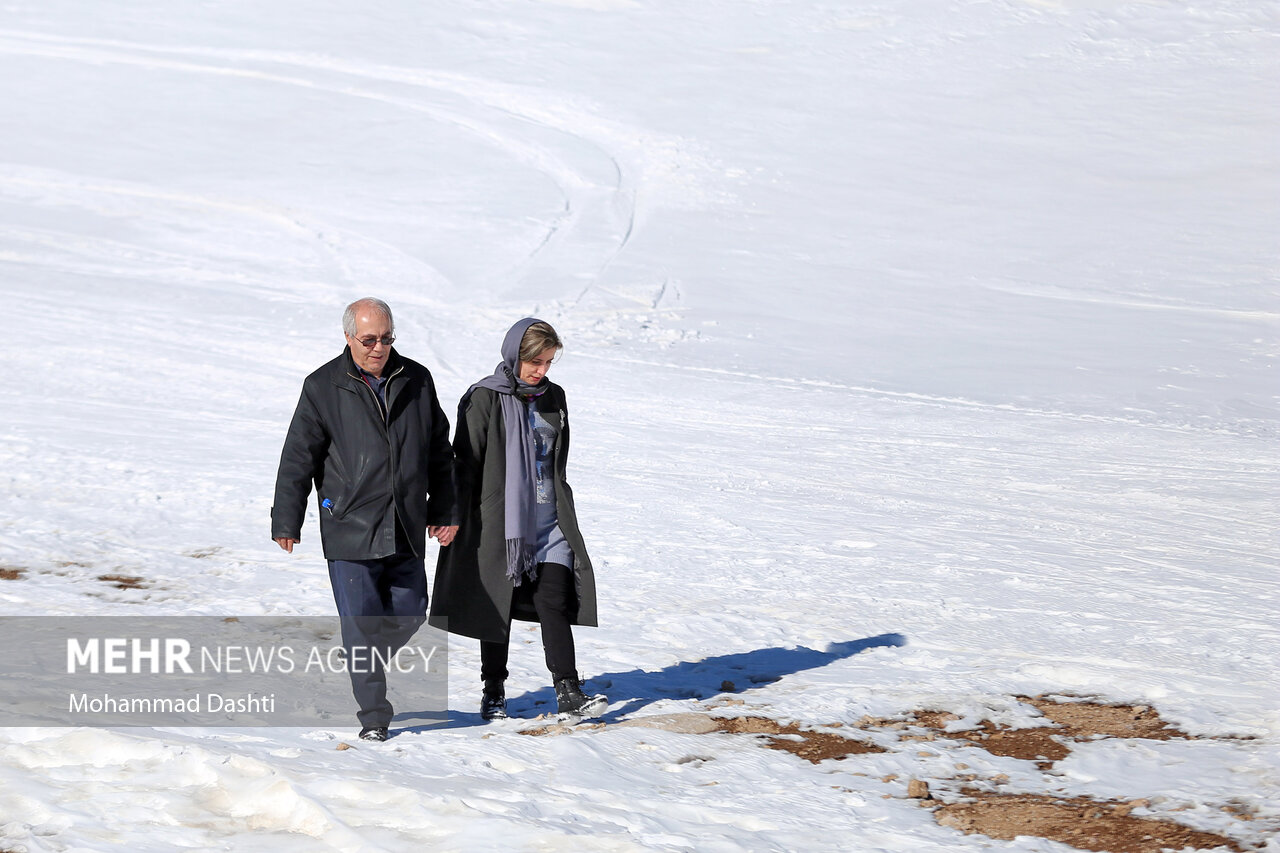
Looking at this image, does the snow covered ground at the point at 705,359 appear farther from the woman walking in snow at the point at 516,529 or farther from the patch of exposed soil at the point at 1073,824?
the woman walking in snow at the point at 516,529

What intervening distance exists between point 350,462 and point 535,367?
779 mm

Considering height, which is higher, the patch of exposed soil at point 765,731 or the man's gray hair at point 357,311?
the man's gray hair at point 357,311

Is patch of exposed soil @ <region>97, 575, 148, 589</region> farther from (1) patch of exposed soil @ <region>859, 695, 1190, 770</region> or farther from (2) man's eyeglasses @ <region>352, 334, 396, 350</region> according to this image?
(1) patch of exposed soil @ <region>859, 695, 1190, 770</region>

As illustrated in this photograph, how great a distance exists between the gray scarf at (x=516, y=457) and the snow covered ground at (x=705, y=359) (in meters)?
0.69

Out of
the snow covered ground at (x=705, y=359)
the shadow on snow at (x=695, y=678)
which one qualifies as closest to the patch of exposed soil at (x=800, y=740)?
the snow covered ground at (x=705, y=359)

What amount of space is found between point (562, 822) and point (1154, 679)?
3.16 m

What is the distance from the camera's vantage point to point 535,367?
5059 millimetres

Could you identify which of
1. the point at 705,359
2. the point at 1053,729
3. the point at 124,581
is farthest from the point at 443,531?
the point at 705,359

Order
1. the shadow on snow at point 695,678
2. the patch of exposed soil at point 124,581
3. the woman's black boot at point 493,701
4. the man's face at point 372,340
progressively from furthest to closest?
the patch of exposed soil at point 124,581 < the shadow on snow at point 695,678 < the woman's black boot at point 493,701 < the man's face at point 372,340

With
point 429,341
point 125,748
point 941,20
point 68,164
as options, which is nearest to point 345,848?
point 125,748

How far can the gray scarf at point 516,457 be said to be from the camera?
5.09m

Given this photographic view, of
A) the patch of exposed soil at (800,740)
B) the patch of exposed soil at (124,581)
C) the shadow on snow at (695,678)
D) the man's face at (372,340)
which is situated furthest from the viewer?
the patch of exposed soil at (124,581)

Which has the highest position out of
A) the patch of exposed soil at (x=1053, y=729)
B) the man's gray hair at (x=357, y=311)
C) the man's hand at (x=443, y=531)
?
the man's gray hair at (x=357, y=311)

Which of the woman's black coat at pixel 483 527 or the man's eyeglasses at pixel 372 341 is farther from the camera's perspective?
the woman's black coat at pixel 483 527
